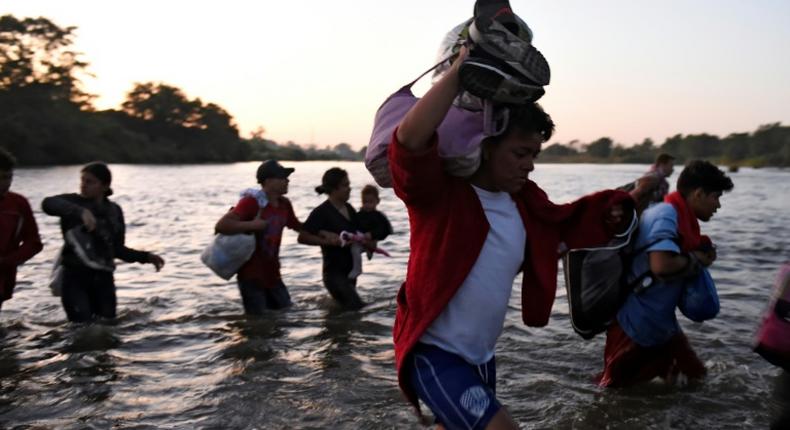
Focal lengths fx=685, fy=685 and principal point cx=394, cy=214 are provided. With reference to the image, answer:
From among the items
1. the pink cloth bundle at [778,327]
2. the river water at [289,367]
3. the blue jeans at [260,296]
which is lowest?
the river water at [289,367]

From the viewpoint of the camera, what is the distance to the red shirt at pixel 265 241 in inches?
277

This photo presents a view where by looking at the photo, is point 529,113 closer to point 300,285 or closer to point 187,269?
point 300,285

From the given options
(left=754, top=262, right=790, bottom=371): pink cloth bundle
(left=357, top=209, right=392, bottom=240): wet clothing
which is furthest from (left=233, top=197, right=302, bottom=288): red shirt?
(left=754, top=262, right=790, bottom=371): pink cloth bundle

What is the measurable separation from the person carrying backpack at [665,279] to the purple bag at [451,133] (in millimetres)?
2125

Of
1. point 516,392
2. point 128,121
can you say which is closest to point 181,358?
point 516,392

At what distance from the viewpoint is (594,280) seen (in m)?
3.44

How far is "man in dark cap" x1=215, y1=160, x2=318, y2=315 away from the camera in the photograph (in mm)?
6895

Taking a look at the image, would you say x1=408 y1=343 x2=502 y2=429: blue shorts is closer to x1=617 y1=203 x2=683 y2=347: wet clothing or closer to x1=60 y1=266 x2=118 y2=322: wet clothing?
x1=617 y1=203 x2=683 y2=347: wet clothing

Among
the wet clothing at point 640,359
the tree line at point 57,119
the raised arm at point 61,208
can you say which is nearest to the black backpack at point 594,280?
the wet clothing at point 640,359

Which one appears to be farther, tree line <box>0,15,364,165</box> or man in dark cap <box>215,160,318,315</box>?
tree line <box>0,15,364,165</box>

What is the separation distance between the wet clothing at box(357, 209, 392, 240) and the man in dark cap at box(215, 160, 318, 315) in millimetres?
692

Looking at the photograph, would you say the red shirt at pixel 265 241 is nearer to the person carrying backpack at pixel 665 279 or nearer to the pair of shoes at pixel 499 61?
the person carrying backpack at pixel 665 279

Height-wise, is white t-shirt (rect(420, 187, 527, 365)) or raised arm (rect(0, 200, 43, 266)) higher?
white t-shirt (rect(420, 187, 527, 365))

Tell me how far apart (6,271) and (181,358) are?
5.91 feet
